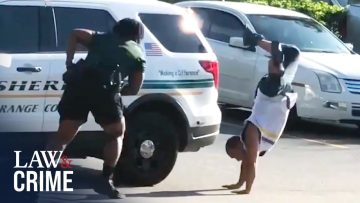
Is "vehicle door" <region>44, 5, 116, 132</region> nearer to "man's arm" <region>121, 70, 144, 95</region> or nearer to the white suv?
the white suv

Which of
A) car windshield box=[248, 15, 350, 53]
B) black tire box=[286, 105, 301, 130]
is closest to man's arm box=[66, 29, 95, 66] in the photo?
black tire box=[286, 105, 301, 130]

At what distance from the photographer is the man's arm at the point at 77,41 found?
729 centimetres

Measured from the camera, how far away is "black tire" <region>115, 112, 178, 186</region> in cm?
798

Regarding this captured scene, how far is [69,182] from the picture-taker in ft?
26.7

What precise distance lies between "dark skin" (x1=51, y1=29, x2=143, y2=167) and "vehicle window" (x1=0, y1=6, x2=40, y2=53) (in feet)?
1.36

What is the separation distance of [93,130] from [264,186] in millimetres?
1948

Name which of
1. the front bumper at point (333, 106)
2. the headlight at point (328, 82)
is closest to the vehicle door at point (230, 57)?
the front bumper at point (333, 106)

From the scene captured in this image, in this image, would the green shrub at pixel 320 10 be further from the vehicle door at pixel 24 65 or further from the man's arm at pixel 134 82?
the man's arm at pixel 134 82

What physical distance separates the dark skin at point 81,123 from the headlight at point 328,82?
17.5 feet

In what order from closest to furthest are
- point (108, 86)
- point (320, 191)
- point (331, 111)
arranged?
point (108, 86) < point (320, 191) < point (331, 111)

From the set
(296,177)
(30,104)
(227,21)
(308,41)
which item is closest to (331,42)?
(308,41)

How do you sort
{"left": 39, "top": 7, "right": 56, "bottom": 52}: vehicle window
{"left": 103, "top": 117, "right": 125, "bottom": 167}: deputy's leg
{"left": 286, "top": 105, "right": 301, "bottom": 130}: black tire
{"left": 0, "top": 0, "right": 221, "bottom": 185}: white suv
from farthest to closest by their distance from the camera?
{"left": 286, "top": 105, "right": 301, "bottom": 130}: black tire
{"left": 39, "top": 7, "right": 56, "bottom": 52}: vehicle window
{"left": 0, "top": 0, "right": 221, "bottom": 185}: white suv
{"left": 103, "top": 117, "right": 125, "bottom": 167}: deputy's leg

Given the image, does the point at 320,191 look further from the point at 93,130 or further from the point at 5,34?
the point at 5,34

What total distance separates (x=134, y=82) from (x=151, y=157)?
1.05 m
